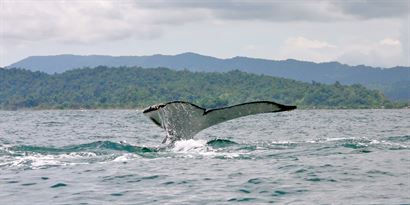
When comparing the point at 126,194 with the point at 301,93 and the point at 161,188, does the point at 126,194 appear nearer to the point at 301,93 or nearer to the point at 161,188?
the point at 161,188

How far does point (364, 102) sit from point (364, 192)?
15285 cm

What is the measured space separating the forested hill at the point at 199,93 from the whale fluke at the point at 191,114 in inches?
5198

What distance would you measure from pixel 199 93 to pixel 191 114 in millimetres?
153663

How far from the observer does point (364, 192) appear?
11.8 m

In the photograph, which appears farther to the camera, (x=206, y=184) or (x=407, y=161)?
(x=407, y=161)

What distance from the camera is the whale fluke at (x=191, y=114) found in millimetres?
13916

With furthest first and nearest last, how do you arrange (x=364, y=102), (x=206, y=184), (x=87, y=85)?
(x=87, y=85)
(x=364, y=102)
(x=206, y=184)

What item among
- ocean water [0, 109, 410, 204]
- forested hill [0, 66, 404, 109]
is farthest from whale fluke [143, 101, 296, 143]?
forested hill [0, 66, 404, 109]

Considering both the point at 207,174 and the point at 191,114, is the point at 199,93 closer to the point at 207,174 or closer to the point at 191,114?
the point at 191,114

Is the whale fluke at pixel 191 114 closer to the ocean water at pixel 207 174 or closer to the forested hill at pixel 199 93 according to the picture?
the ocean water at pixel 207 174

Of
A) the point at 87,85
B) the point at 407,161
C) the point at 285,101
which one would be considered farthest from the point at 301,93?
the point at 407,161

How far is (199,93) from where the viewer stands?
16912 cm

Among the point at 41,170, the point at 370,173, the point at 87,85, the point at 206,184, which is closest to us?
the point at 206,184

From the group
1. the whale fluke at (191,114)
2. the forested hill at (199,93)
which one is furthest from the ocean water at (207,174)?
the forested hill at (199,93)
